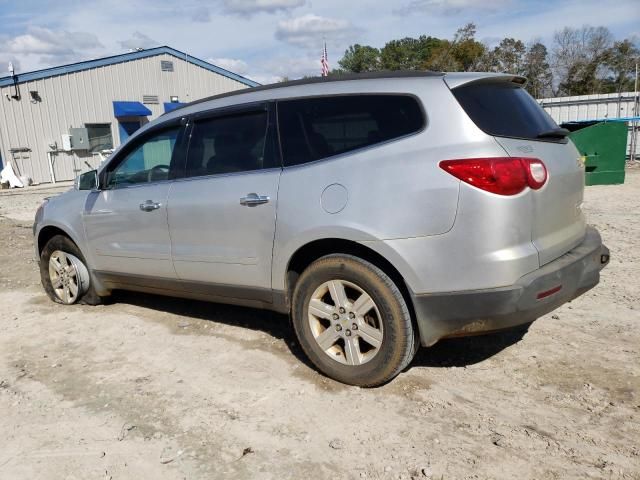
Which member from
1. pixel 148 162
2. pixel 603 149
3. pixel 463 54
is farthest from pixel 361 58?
pixel 148 162

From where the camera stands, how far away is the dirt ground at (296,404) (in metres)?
2.68

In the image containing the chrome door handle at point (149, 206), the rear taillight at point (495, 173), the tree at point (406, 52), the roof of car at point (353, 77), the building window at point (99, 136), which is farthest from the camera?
the tree at point (406, 52)

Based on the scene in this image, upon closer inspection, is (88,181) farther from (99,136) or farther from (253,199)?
(99,136)

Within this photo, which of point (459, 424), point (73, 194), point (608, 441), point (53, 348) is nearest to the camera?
point (608, 441)

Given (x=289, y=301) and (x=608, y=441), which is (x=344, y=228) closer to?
(x=289, y=301)

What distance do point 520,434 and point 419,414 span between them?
0.54m

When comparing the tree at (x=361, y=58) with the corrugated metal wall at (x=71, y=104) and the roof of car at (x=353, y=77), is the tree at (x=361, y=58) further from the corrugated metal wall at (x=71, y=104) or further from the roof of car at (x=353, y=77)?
the roof of car at (x=353, y=77)

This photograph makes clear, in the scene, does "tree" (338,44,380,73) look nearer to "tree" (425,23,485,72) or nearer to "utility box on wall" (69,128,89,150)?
"tree" (425,23,485,72)

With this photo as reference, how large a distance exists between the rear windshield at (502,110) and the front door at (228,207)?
1278 mm

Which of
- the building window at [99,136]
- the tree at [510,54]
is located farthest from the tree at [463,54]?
the building window at [99,136]

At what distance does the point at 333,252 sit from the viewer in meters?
3.42

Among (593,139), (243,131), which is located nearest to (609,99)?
(593,139)

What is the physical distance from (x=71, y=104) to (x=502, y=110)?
2159 cm

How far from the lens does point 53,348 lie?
4395 millimetres
